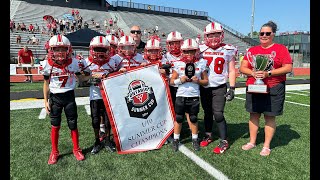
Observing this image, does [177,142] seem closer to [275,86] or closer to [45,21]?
[275,86]

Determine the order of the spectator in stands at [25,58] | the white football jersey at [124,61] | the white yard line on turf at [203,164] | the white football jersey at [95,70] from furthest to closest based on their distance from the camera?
the spectator in stands at [25,58]
the white football jersey at [124,61]
the white football jersey at [95,70]
the white yard line on turf at [203,164]

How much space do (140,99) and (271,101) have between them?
6.26 feet

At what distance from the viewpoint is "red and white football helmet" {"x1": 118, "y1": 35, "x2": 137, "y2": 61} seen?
13.8ft

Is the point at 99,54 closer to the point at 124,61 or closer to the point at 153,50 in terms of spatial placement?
the point at 124,61

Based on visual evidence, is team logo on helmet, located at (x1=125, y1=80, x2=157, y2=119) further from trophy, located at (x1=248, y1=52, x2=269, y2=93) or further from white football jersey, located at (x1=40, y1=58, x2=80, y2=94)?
trophy, located at (x1=248, y1=52, x2=269, y2=93)

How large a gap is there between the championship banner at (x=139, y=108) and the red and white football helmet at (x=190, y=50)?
526 mm

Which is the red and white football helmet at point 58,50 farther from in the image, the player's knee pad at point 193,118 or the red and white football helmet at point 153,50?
the player's knee pad at point 193,118

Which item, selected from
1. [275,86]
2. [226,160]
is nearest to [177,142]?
[226,160]

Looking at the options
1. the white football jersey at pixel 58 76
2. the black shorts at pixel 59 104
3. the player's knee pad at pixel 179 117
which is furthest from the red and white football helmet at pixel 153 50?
the black shorts at pixel 59 104

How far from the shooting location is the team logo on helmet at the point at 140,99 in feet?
13.2

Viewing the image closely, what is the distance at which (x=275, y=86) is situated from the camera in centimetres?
376

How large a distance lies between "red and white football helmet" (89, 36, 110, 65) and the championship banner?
0.28 metres

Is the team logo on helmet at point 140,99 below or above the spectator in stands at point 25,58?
below
